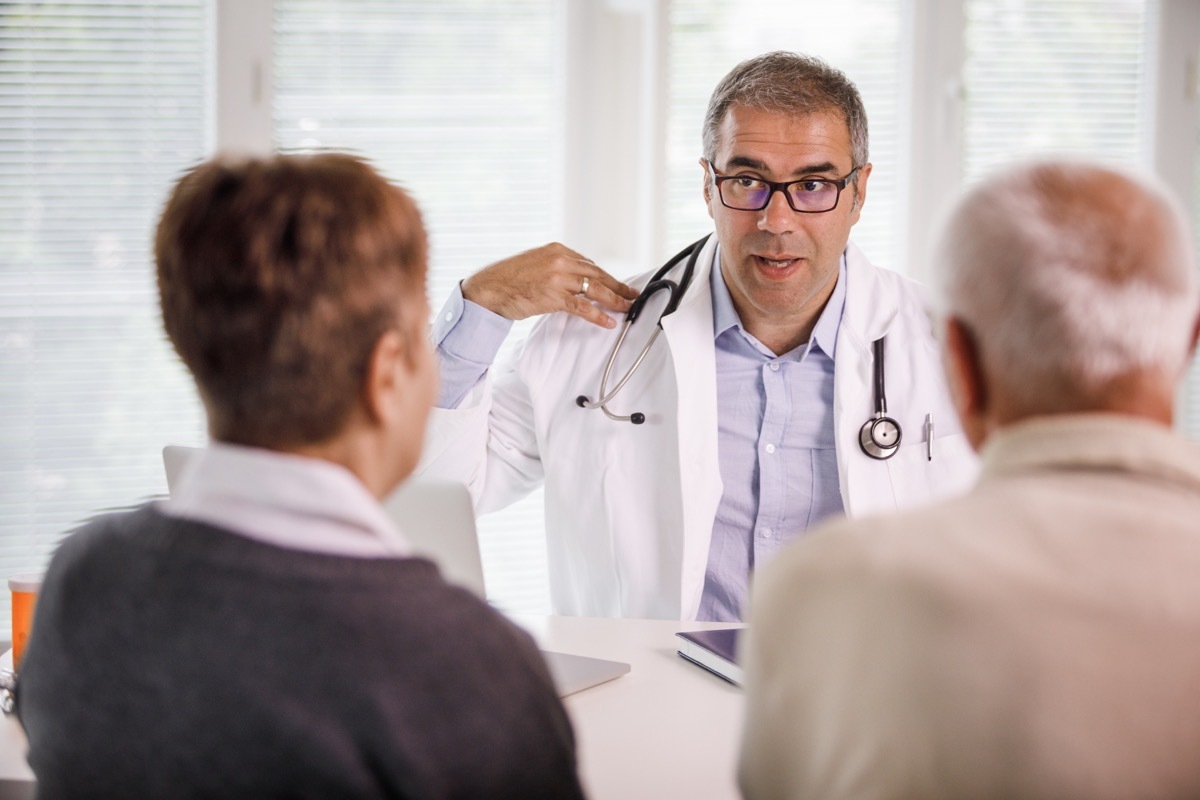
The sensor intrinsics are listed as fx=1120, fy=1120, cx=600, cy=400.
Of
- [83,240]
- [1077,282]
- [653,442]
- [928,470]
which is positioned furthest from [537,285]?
[83,240]

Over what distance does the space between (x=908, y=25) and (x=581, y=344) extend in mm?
1635

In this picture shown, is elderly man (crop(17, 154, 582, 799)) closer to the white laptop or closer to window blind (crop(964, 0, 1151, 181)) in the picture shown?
the white laptop

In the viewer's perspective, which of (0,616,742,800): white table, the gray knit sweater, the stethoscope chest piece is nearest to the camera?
the gray knit sweater

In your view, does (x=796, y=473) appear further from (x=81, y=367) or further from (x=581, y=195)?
(x=81, y=367)

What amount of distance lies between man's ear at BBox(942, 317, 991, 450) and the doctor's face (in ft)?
3.46

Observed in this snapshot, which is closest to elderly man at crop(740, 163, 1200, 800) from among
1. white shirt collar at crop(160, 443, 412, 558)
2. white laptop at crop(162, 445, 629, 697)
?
white shirt collar at crop(160, 443, 412, 558)

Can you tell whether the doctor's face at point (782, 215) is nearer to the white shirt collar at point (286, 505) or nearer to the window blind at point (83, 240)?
the white shirt collar at point (286, 505)

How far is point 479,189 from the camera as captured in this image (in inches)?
120

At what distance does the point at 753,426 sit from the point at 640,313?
1.02ft

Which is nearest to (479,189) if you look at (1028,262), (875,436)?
(875,436)

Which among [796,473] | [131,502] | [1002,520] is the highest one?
[1002,520]

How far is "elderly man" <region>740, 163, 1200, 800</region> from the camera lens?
2.40ft

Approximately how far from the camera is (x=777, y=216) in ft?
6.31

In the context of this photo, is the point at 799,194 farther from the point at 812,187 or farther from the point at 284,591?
the point at 284,591
